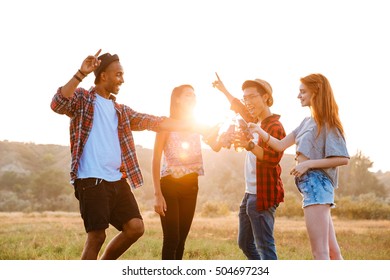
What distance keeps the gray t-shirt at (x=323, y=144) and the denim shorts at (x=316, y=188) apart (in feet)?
0.30

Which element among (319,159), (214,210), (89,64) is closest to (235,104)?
(319,159)

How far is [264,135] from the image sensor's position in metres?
4.63

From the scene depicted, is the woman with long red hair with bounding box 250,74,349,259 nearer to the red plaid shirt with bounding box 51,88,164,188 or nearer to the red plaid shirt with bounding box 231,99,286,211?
the red plaid shirt with bounding box 231,99,286,211

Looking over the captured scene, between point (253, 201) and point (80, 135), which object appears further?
point (253, 201)

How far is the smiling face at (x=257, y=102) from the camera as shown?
16.5 feet

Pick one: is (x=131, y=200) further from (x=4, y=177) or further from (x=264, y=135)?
(x=4, y=177)

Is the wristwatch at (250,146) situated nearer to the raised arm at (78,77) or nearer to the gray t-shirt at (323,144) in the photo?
the gray t-shirt at (323,144)

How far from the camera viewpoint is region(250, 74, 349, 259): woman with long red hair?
411cm

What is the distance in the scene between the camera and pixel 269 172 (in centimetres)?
478

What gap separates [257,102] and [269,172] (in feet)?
2.53

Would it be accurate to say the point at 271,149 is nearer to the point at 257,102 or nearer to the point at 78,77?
the point at 257,102

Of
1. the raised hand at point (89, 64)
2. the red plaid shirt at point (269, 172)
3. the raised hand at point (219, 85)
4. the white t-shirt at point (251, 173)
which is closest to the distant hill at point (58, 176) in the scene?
the raised hand at point (219, 85)

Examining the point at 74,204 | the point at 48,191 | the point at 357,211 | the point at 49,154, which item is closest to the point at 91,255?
the point at 357,211

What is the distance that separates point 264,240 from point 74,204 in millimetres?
39301
